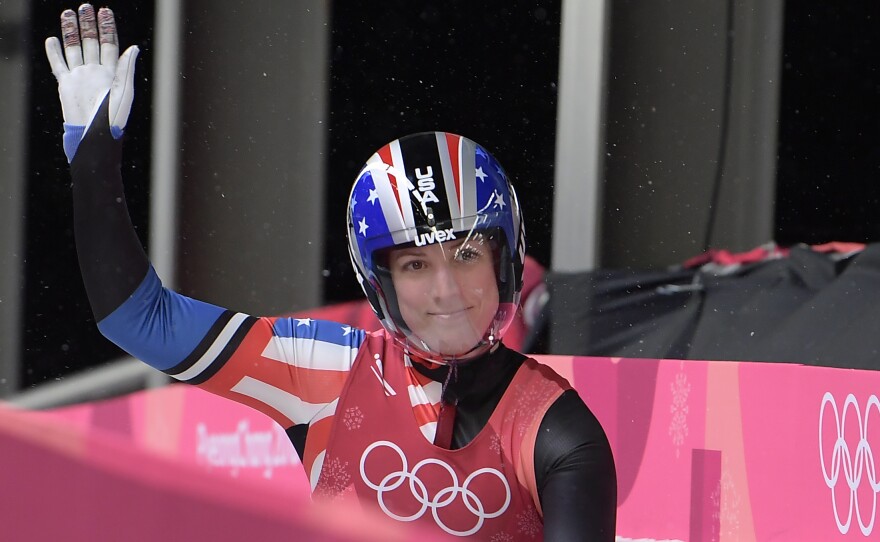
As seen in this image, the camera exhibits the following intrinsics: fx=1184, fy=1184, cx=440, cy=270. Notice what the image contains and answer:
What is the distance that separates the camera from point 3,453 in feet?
3.03

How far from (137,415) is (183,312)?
2784 mm

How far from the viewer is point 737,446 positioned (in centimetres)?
296

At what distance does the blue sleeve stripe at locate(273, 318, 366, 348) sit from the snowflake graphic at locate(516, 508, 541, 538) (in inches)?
18.2

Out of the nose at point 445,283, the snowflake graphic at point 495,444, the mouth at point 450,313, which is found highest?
the nose at point 445,283

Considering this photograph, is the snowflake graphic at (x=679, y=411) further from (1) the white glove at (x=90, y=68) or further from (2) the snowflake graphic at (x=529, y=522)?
(1) the white glove at (x=90, y=68)

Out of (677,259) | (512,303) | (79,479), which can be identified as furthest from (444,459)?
(677,259)

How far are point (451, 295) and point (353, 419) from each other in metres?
0.30

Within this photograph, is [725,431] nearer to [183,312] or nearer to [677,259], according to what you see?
[183,312]

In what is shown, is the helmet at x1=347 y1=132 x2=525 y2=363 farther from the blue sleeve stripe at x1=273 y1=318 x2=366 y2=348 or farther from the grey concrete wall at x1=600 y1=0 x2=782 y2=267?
the grey concrete wall at x1=600 y1=0 x2=782 y2=267

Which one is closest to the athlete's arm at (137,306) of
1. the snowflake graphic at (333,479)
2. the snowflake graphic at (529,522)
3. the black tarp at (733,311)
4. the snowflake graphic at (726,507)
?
the snowflake graphic at (333,479)

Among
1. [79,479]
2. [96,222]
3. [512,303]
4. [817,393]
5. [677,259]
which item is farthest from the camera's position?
[677,259]

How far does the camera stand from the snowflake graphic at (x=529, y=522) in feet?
6.82

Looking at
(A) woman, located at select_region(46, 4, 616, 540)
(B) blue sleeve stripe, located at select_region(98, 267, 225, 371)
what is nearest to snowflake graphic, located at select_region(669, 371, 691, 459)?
(A) woman, located at select_region(46, 4, 616, 540)

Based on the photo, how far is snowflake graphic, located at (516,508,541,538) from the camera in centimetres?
208
